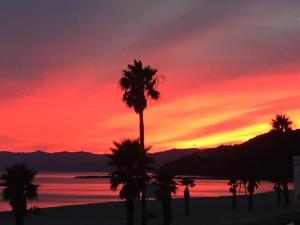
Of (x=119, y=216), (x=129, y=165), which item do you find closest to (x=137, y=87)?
(x=129, y=165)

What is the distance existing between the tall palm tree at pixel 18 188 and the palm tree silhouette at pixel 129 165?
532 cm

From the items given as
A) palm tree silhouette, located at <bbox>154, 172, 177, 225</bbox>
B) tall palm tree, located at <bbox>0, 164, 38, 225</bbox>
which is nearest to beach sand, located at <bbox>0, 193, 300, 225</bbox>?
palm tree silhouette, located at <bbox>154, 172, 177, 225</bbox>

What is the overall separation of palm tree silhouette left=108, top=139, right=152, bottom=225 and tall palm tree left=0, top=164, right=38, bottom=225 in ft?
17.4

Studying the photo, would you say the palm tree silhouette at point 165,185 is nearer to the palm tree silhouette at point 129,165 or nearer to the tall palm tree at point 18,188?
the palm tree silhouette at point 129,165

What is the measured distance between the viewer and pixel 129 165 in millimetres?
39469

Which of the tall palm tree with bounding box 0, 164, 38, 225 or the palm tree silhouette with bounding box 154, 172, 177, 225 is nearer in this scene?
the tall palm tree with bounding box 0, 164, 38, 225

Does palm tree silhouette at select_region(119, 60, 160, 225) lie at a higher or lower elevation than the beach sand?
higher

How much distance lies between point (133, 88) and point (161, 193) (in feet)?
28.7

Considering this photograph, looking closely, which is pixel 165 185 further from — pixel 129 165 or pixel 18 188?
pixel 18 188

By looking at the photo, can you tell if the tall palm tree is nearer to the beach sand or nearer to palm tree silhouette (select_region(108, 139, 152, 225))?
palm tree silhouette (select_region(108, 139, 152, 225))

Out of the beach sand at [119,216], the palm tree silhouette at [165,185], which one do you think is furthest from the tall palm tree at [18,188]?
the beach sand at [119,216]

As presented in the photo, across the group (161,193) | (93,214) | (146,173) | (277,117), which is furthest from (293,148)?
(146,173)

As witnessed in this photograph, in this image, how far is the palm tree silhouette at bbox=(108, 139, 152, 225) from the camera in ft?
128

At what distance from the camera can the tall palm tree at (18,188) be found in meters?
36.8
